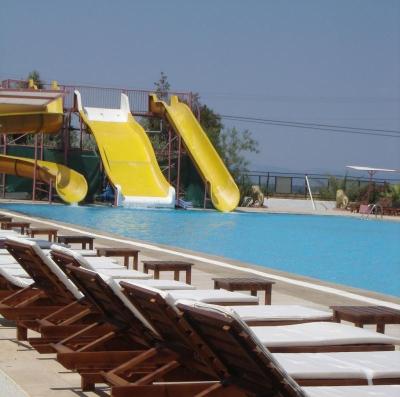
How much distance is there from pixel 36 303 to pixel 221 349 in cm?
321

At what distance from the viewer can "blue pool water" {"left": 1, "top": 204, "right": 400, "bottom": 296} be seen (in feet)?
61.5

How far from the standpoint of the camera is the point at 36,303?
7.68 metres

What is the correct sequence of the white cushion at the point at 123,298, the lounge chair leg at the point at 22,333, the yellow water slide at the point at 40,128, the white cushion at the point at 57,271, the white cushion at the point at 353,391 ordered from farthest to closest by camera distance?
1. the yellow water slide at the point at 40,128
2. the lounge chair leg at the point at 22,333
3. the white cushion at the point at 57,271
4. the white cushion at the point at 123,298
5. the white cushion at the point at 353,391

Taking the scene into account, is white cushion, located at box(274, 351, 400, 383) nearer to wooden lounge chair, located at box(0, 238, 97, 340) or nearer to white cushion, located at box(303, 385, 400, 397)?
white cushion, located at box(303, 385, 400, 397)

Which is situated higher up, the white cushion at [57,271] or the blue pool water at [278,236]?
the white cushion at [57,271]

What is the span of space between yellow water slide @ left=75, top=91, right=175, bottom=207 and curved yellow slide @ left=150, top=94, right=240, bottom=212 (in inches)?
44.4

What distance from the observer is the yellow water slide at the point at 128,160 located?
33000 millimetres

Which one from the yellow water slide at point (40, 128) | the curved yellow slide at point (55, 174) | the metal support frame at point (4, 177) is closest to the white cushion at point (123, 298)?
the yellow water slide at point (40, 128)

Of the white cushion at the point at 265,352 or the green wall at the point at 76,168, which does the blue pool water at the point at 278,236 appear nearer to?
the green wall at the point at 76,168

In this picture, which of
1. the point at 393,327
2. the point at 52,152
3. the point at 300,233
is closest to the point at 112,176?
the point at 52,152

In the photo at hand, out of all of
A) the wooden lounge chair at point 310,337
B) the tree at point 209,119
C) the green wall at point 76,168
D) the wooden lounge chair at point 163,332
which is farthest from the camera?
the tree at point 209,119

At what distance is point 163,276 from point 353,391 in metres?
7.92

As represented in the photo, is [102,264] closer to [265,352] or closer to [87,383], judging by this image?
[87,383]

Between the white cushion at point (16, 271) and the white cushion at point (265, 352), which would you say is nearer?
the white cushion at point (265, 352)
